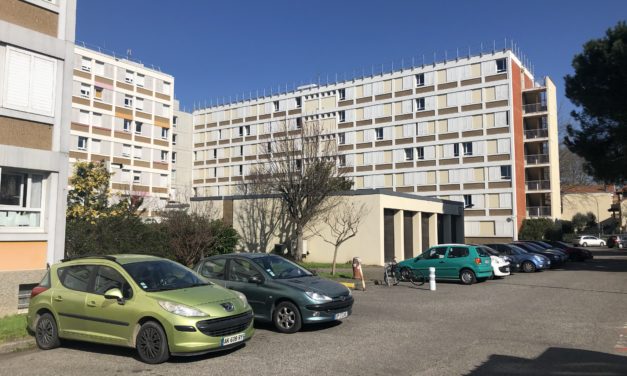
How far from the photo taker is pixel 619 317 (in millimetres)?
11531

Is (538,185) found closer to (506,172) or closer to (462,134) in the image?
(506,172)

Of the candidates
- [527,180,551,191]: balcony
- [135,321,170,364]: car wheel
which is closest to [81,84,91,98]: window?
[527,180,551,191]: balcony

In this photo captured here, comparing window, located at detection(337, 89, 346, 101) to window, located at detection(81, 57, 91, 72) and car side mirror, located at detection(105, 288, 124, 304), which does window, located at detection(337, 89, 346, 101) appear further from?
car side mirror, located at detection(105, 288, 124, 304)

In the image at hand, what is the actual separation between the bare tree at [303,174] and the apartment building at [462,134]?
19155mm

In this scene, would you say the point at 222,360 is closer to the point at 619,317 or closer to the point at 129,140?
the point at 619,317

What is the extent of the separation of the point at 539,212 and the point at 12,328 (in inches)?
2200

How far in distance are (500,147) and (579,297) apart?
1674 inches

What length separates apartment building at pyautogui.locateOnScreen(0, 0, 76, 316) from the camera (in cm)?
1178

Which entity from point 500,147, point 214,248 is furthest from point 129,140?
point 500,147

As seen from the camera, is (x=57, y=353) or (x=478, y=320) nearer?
(x=57, y=353)

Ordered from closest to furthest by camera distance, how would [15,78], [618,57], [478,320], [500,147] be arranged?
[478,320] → [15,78] → [618,57] → [500,147]

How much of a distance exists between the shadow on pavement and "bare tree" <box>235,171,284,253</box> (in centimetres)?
2520

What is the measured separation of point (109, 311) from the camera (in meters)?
8.07

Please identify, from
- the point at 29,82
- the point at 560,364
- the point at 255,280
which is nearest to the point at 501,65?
the point at 29,82
